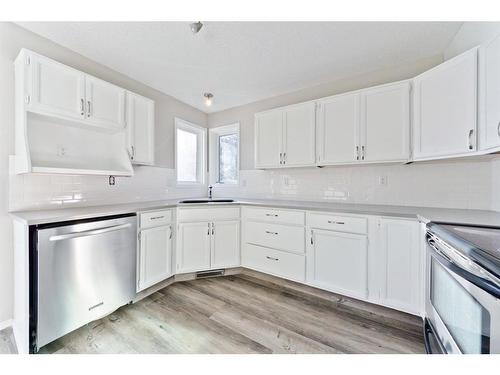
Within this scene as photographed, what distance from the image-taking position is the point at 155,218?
212 centimetres

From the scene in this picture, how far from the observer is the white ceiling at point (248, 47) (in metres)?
1.67

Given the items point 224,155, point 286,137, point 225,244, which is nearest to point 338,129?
point 286,137

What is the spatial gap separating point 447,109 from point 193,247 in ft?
8.84

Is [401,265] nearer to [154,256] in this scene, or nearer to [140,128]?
[154,256]

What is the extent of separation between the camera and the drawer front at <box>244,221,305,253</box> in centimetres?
222

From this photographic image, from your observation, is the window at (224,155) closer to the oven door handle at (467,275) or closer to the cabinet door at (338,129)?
the cabinet door at (338,129)

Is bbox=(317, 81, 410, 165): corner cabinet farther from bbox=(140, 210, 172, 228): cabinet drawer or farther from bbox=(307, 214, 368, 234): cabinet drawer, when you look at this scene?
bbox=(140, 210, 172, 228): cabinet drawer

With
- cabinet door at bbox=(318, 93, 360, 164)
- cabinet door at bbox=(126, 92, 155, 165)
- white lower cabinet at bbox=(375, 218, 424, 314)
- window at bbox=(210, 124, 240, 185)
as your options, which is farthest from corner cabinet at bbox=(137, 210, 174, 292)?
white lower cabinet at bbox=(375, 218, 424, 314)

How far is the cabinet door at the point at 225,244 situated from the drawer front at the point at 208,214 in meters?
0.07

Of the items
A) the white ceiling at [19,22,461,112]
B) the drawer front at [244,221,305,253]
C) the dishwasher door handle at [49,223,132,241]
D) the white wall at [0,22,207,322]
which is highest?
the white ceiling at [19,22,461,112]

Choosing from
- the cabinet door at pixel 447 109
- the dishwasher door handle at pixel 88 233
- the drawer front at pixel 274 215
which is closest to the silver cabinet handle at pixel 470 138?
the cabinet door at pixel 447 109

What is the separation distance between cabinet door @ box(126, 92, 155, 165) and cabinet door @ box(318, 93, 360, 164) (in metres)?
1.94
